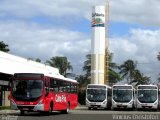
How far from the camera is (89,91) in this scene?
46969 millimetres

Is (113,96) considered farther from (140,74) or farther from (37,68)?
(140,74)

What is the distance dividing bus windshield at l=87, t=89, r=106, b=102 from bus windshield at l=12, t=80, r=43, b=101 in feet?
60.4

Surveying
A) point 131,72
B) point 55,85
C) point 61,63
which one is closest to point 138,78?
point 131,72

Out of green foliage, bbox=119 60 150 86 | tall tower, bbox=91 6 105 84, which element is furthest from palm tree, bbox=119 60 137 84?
tall tower, bbox=91 6 105 84

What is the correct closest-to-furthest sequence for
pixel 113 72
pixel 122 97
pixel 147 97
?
pixel 147 97, pixel 122 97, pixel 113 72

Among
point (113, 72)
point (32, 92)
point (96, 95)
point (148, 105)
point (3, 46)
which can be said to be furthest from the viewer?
point (113, 72)

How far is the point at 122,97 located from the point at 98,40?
108 ft

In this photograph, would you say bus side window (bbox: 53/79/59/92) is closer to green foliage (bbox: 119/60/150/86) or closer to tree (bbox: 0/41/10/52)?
tree (bbox: 0/41/10/52)

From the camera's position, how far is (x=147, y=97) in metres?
46.2

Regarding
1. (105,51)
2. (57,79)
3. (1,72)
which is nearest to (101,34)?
(105,51)

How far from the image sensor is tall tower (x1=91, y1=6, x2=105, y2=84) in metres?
78.3

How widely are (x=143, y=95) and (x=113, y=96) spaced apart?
3082 millimetres

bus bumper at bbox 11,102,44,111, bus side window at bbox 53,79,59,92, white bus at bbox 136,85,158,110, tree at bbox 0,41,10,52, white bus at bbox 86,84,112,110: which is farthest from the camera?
tree at bbox 0,41,10,52

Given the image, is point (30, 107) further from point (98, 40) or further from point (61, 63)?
point (61, 63)
